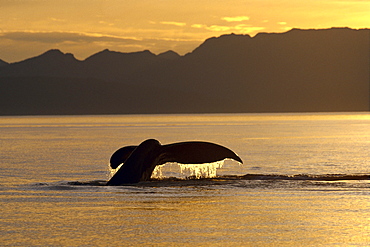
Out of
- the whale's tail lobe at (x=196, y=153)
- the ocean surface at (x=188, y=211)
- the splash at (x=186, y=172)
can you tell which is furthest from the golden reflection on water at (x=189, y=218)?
the splash at (x=186, y=172)

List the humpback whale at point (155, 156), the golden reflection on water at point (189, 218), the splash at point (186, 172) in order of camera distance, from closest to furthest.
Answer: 1. the golden reflection on water at point (189, 218)
2. the humpback whale at point (155, 156)
3. the splash at point (186, 172)

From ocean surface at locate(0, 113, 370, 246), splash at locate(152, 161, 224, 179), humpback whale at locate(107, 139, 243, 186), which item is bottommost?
splash at locate(152, 161, 224, 179)

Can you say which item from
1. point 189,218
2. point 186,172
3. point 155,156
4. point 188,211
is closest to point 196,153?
point 155,156

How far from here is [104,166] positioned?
39594mm

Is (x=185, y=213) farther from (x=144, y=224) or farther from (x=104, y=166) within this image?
(x=104, y=166)

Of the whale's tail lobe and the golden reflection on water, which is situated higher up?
the whale's tail lobe

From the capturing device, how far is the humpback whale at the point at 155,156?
898 inches

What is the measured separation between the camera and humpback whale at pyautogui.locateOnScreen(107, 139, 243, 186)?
22.8m

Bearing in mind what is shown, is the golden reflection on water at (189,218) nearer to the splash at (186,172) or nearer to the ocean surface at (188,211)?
the ocean surface at (188,211)

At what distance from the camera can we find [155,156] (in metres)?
24.2

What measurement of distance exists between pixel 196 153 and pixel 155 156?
1.82m

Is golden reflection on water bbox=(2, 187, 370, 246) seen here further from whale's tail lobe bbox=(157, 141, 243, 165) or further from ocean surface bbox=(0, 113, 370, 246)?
whale's tail lobe bbox=(157, 141, 243, 165)

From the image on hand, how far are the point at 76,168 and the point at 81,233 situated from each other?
21.0m

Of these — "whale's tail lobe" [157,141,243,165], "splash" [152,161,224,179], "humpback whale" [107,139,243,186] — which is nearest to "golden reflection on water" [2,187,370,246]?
"humpback whale" [107,139,243,186]
